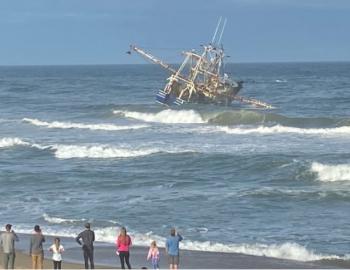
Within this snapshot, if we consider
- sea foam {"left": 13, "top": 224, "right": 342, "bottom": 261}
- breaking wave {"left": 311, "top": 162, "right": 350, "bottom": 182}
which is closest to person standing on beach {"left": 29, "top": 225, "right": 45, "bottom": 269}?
sea foam {"left": 13, "top": 224, "right": 342, "bottom": 261}

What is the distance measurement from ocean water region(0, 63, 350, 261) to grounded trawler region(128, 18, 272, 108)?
18.2ft

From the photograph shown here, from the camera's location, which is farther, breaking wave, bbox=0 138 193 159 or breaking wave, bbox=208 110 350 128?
breaking wave, bbox=208 110 350 128

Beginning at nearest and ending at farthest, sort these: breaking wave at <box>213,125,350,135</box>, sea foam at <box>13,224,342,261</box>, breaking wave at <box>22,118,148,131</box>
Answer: sea foam at <box>13,224,342,261</box> → breaking wave at <box>213,125,350,135</box> → breaking wave at <box>22,118,148,131</box>

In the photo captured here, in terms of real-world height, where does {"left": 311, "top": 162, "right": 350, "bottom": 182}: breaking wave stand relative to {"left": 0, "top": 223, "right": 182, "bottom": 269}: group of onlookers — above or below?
above

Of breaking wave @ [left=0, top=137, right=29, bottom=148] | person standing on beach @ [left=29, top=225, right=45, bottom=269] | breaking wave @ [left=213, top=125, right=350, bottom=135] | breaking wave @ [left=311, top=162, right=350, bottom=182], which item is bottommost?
person standing on beach @ [left=29, top=225, right=45, bottom=269]

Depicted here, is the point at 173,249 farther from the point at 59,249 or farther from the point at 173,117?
the point at 173,117

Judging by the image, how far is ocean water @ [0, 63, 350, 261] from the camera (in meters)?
22.3

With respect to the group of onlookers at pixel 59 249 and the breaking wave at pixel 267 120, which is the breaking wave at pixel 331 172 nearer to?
the group of onlookers at pixel 59 249

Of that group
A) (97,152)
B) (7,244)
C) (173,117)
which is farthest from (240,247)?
(173,117)

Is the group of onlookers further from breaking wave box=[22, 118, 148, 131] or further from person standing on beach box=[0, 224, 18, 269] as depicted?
breaking wave box=[22, 118, 148, 131]

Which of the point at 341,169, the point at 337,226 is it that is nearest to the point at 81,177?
the point at 341,169

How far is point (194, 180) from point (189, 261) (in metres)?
11.0

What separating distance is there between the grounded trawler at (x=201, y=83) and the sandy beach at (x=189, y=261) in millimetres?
40293

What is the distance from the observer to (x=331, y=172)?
30406 millimetres
